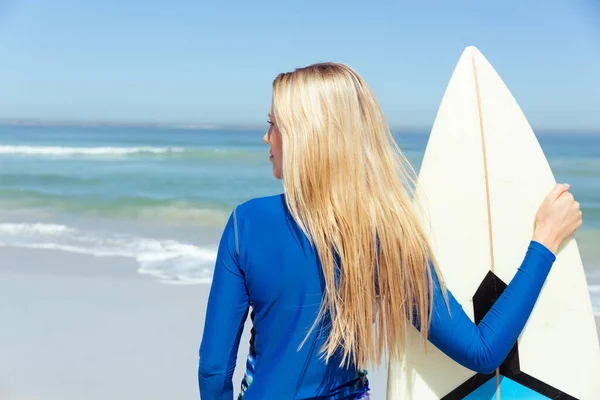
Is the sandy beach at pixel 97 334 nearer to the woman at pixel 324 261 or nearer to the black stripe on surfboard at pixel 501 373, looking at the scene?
the black stripe on surfboard at pixel 501 373

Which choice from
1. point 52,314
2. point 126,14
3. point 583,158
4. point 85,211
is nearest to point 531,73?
point 583,158

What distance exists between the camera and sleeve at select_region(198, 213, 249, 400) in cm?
122

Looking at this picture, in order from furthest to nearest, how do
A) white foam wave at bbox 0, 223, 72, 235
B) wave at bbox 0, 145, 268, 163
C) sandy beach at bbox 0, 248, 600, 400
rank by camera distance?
1. wave at bbox 0, 145, 268, 163
2. white foam wave at bbox 0, 223, 72, 235
3. sandy beach at bbox 0, 248, 600, 400

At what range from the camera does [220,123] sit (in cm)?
3162

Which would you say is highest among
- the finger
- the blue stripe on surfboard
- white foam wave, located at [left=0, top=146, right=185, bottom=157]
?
the finger

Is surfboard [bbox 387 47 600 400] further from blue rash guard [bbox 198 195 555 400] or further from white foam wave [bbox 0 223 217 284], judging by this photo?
white foam wave [bbox 0 223 217 284]

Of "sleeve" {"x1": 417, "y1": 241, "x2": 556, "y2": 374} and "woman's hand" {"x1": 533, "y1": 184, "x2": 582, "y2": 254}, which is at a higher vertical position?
"woman's hand" {"x1": 533, "y1": 184, "x2": 582, "y2": 254}

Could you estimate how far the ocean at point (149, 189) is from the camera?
7004mm

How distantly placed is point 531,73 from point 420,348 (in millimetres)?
25414

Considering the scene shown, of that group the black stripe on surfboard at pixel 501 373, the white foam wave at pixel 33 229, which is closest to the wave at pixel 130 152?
the white foam wave at pixel 33 229

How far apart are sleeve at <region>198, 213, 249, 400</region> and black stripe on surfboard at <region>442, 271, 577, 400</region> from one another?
0.75 meters

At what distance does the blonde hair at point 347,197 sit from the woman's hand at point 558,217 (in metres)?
0.38

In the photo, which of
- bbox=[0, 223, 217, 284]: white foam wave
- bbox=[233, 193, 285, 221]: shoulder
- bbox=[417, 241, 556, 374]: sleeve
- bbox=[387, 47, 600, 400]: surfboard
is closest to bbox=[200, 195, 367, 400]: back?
bbox=[233, 193, 285, 221]: shoulder

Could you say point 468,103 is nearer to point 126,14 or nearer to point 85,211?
point 85,211
